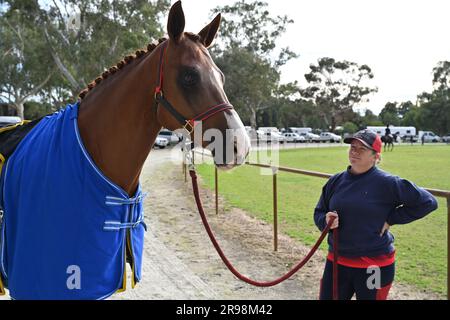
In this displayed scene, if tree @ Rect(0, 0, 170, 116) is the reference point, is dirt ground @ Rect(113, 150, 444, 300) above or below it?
below

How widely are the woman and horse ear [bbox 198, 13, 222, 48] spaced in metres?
1.24

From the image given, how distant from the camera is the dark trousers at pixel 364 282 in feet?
8.73

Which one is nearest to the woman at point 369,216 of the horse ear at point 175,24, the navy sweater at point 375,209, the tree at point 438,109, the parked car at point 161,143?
the navy sweater at point 375,209

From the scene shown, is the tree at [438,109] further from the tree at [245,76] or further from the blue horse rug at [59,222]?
the blue horse rug at [59,222]

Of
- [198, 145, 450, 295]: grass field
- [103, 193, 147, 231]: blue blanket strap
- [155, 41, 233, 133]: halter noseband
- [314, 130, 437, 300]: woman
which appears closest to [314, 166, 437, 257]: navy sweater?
[314, 130, 437, 300]: woman

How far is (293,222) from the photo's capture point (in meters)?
7.77

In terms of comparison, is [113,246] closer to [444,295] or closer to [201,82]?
[201,82]

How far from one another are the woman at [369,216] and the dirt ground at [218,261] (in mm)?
1630

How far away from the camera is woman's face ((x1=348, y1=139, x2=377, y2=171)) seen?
279 cm

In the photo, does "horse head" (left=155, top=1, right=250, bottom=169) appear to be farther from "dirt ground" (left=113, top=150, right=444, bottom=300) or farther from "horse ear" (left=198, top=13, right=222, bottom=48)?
"dirt ground" (left=113, top=150, right=444, bottom=300)

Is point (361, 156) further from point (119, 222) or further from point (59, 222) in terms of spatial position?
point (59, 222)

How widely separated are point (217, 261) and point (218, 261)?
1 cm

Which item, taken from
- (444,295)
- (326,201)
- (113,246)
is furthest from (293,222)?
(113,246)

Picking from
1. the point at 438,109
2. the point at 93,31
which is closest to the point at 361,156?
the point at 93,31
